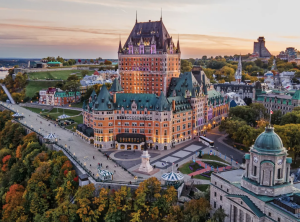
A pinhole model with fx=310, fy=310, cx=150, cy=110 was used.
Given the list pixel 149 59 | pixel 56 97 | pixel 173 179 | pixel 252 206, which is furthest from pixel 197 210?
pixel 56 97

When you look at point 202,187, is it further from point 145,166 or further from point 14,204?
point 14,204

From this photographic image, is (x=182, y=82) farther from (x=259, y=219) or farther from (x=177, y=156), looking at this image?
(x=259, y=219)

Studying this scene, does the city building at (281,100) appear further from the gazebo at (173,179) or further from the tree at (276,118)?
the gazebo at (173,179)

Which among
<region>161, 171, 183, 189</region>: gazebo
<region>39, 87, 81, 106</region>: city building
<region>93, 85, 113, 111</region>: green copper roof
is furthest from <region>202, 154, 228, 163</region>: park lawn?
<region>39, 87, 81, 106</region>: city building

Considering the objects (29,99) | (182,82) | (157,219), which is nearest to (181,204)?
(157,219)

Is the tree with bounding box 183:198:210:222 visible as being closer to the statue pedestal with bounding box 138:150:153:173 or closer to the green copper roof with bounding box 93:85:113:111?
the statue pedestal with bounding box 138:150:153:173
